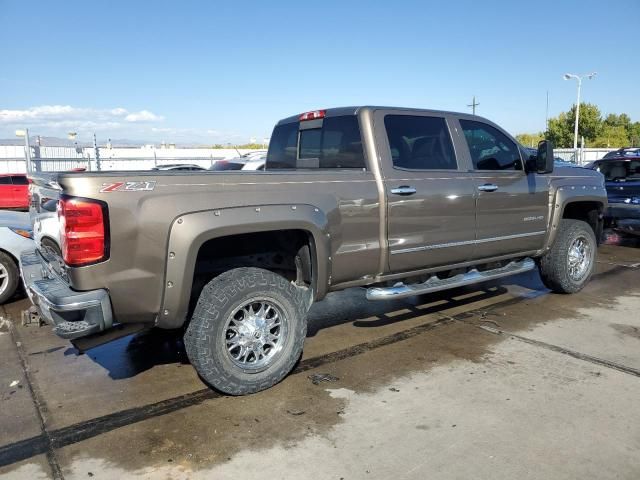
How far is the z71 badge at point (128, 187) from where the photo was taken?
2988mm

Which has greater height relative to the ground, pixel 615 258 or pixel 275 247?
pixel 275 247

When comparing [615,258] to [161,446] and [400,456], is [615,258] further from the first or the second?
[161,446]

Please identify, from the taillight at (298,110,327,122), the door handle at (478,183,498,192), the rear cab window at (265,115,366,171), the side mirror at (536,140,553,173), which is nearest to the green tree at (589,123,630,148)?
the side mirror at (536,140,553,173)

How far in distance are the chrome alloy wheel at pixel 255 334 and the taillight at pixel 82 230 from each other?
3.23 feet

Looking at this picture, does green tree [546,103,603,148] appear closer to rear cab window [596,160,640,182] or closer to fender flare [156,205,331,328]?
rear cab window [596,160,640,182]

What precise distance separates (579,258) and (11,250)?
21.4 ft

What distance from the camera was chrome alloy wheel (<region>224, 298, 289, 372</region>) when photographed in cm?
361

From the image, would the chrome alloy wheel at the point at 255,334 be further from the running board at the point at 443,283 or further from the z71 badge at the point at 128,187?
the z71 badge at the point at 128,187

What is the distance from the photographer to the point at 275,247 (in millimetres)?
4051

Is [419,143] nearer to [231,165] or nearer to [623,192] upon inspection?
[623,192]

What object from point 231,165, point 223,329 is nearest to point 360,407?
point 223,329

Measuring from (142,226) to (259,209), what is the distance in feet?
2.50

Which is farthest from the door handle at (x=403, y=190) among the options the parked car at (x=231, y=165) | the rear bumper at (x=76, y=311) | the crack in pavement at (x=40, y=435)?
the parked car at (x=231, y=165)

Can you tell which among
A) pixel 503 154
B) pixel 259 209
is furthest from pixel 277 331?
pixel 503 154
